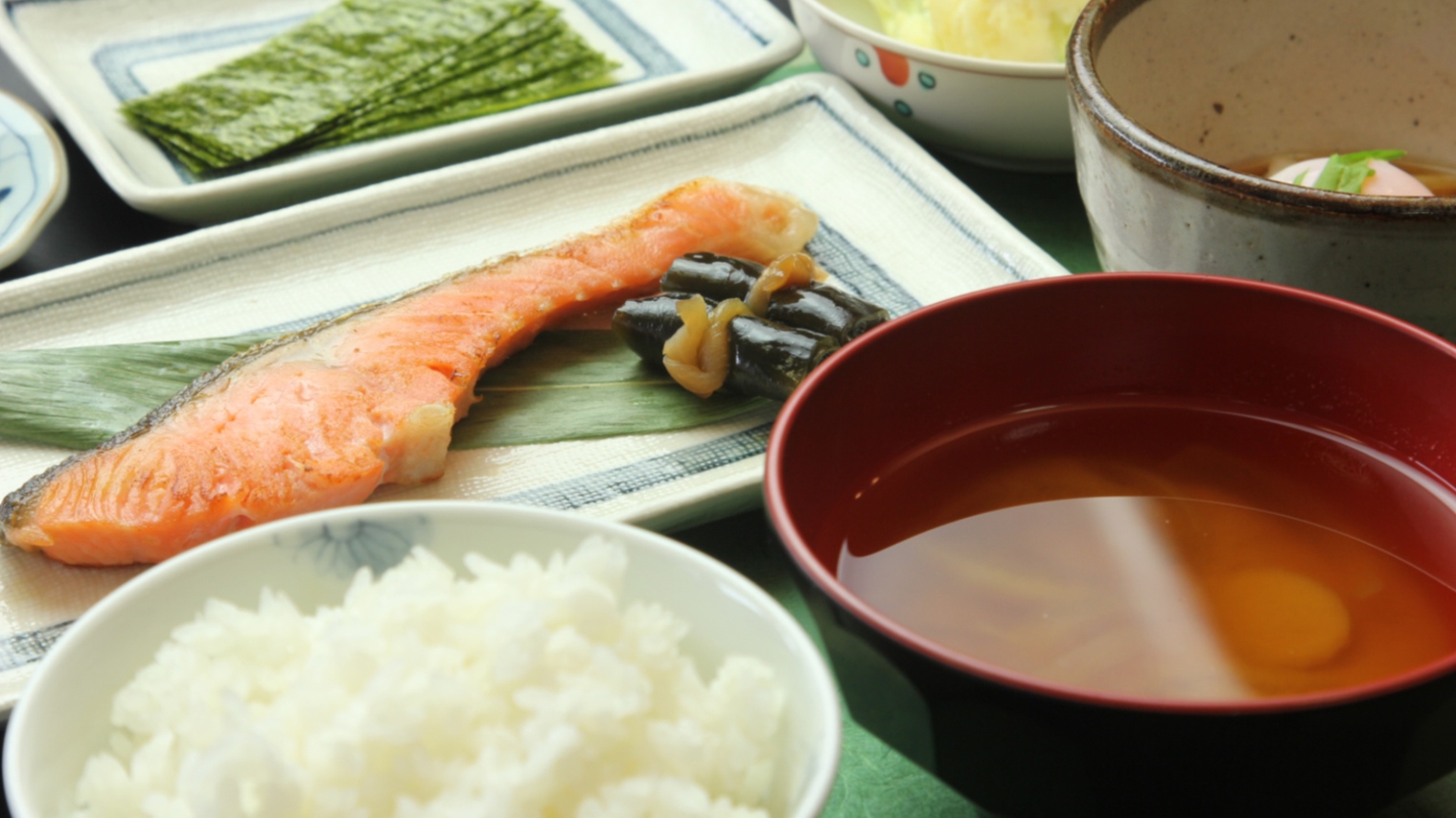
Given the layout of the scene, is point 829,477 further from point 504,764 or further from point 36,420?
point 36,420

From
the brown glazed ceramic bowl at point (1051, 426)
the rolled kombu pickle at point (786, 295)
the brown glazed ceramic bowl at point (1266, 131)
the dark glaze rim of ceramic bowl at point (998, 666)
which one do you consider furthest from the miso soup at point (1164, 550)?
the rolled kombu pickle at point (786, 295)

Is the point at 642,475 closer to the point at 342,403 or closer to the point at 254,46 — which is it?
the point at 342,403

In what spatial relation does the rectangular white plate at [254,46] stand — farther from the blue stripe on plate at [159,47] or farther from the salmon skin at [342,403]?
the salmon skin at [342,403]

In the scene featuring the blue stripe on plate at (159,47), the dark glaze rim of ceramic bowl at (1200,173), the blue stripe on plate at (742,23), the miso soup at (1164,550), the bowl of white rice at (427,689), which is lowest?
the blue stripe on plate at (742,23)

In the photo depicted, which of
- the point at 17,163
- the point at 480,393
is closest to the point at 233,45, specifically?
the point at 17,163

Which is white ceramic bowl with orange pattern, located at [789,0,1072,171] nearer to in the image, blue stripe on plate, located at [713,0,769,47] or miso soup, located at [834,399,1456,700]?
blue stripe on plate, located at [713,0,769,47]

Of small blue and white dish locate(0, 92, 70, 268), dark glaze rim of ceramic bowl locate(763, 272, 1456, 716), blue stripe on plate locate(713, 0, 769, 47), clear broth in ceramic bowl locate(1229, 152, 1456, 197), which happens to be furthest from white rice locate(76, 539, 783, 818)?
blue stripe on plate locate(713, 0, 769, 47)
